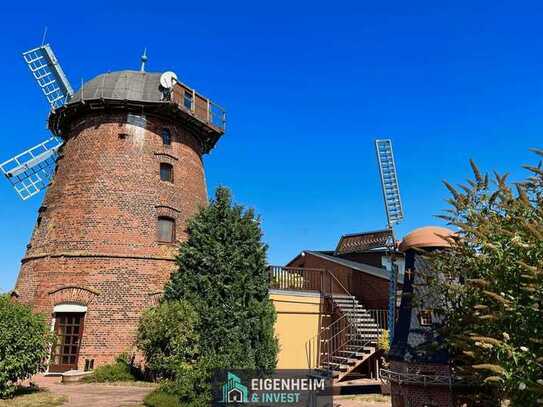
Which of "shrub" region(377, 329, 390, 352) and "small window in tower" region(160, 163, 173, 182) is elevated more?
"small window in tower" region(160, 163, 173, 182)

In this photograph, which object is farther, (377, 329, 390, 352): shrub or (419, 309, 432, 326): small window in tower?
(377, 329, 390, 352): shrub

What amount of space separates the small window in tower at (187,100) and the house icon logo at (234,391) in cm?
1229

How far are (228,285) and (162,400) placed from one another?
3.35 meters

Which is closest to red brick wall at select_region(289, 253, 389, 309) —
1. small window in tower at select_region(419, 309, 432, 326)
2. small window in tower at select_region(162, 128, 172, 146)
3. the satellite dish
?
small window in tower at select_region(419, 309, 432, 326)

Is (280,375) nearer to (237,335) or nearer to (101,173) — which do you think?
(237,335)

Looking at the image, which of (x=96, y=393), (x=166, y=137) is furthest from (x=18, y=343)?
(x=166, y=137)

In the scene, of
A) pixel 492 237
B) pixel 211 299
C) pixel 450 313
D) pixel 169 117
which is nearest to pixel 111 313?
pixel 211 299

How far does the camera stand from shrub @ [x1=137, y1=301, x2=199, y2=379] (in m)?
10.8

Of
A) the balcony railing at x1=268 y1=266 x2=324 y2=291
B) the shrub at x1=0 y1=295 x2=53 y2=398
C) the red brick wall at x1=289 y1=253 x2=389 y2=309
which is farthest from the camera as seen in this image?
the red brick wall at x1=289 y1=253 x2=389 y2=309

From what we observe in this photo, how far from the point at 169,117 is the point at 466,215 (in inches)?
555

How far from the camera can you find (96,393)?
11.4 m

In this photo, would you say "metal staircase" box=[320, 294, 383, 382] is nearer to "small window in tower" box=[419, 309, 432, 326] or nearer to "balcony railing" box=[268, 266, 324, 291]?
"balcony railing" box=[268, 266, 324, 291]

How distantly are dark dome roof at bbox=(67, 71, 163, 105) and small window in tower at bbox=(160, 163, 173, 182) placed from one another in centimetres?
276

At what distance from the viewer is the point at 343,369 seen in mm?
15188
